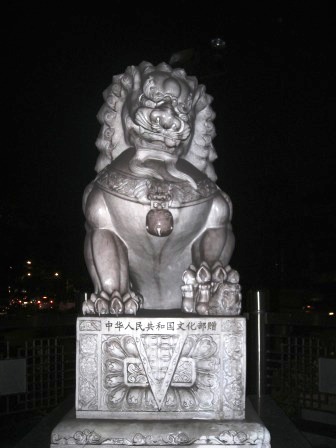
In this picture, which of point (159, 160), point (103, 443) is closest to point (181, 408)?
point (103, 443)

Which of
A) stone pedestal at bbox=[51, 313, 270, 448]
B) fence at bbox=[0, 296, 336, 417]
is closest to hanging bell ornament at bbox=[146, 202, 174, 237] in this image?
stone pedestal at bbox=[51, 313, 270, 448]

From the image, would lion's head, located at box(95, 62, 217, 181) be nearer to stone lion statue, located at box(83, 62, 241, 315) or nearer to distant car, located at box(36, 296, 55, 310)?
stone lion statue, located at box(83, 62, 241, 315)

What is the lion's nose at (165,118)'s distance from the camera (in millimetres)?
2273

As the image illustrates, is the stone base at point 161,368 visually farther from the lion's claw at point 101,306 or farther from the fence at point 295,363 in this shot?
the fence at point 295,363

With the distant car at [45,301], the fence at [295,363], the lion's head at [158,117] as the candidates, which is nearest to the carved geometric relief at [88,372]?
the lion's head at [158,117]

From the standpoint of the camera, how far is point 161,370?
209cm

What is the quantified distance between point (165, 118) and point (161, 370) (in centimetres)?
105

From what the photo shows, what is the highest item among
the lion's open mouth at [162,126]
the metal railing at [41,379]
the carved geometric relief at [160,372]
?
the lion's open mouth at [162,126]

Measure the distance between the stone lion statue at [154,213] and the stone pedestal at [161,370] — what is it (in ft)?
0.26

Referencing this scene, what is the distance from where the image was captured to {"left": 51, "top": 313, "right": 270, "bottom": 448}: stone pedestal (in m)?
2.07

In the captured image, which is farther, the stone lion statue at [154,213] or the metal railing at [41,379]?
the metal railing at [41,379]

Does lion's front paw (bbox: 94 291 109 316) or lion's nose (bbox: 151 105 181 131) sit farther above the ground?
lion's nose (bbox: 151 105 181 131)

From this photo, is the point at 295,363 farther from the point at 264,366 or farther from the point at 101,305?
the point at 101,305

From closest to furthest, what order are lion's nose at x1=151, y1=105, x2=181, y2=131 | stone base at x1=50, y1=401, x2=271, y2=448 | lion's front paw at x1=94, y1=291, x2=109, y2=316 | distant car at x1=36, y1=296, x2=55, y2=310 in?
1. stone base at x1=50, y1=401, x2=271, y2=448
2. lion's front paw at x1=94, y1=291, x2=109, y2=316
3. lion's nose at x1=151, y1=105, x2=181, y2=131
4. distant car at x1=36, y1=296, x2=55, y2=310
